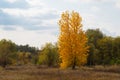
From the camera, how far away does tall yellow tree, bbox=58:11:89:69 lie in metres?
61.7

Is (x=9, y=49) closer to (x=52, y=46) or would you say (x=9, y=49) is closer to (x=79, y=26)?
(x=52, y=46)

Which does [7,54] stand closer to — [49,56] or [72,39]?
[49,56]

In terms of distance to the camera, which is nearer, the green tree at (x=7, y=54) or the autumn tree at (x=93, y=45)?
the green tree at (x=7, y=54)

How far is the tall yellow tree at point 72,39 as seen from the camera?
61.7 meters

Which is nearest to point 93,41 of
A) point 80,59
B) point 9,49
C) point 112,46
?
point 112,46

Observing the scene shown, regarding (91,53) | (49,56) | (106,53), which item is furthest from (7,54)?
(106,53)

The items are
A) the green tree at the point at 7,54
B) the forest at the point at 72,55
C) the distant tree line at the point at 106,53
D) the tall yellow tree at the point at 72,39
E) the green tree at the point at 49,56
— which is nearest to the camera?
the forest at the point at 72,55

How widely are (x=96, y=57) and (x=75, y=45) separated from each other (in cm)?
3102

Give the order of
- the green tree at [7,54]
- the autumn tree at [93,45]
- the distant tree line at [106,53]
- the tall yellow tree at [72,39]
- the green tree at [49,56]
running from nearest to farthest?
the tall yellow tree at [72,39], the green tree at [7,54], the autumn tree at [93,45], the distant tree line at [106,53], the green tree at [49,56]

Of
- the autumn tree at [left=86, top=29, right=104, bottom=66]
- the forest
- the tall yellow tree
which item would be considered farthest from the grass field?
the autumn tree at [left=86, top=29, right=104, bottom=66]

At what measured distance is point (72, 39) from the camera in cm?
6234

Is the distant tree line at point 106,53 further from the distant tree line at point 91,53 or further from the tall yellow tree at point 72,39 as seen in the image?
the tall yellow tree at point 72,39

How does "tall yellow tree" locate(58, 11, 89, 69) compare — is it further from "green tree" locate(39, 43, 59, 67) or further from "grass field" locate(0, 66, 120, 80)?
"green tree" locate(39, 43, 59, 67)

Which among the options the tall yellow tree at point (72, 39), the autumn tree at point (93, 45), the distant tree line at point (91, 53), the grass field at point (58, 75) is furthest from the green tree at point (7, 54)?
the grass field at point (58, 75)
